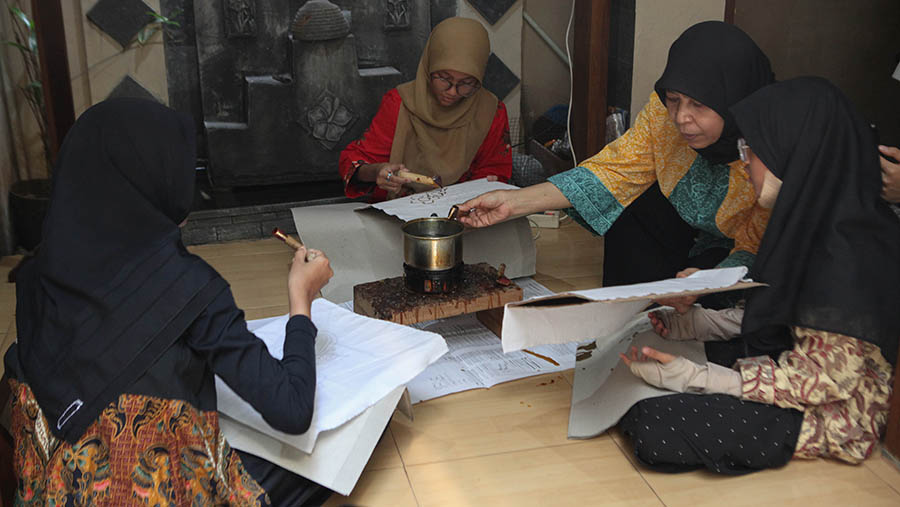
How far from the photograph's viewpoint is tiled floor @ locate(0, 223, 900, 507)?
1.92m

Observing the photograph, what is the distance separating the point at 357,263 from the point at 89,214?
68.4 inches

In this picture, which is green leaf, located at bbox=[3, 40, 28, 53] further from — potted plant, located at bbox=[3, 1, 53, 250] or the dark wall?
the dark wall

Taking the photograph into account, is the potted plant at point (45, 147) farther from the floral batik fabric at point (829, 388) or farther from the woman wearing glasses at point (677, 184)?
the floral batik fabric at point (829, 388)

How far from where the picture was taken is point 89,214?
4.78ft

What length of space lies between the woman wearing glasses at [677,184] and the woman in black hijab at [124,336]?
131 cm

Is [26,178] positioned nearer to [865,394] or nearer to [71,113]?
[71,113]

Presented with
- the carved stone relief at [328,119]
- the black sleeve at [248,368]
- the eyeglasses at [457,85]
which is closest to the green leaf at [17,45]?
the carved stone relief at [328,119]

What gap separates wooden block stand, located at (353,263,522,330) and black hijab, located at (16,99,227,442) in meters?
0.96

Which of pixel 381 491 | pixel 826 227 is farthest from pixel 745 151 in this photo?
pixel 381 491

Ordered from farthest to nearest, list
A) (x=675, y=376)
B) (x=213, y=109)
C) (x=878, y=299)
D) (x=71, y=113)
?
(x=213, y=109), (x=71, y=113), (x=675, y=376), (x=878, y=299)

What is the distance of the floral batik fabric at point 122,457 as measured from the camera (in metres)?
1.51

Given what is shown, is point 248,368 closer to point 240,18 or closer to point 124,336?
point 124,336

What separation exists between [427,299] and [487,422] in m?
0.43

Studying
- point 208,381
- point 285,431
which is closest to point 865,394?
point 285,431
